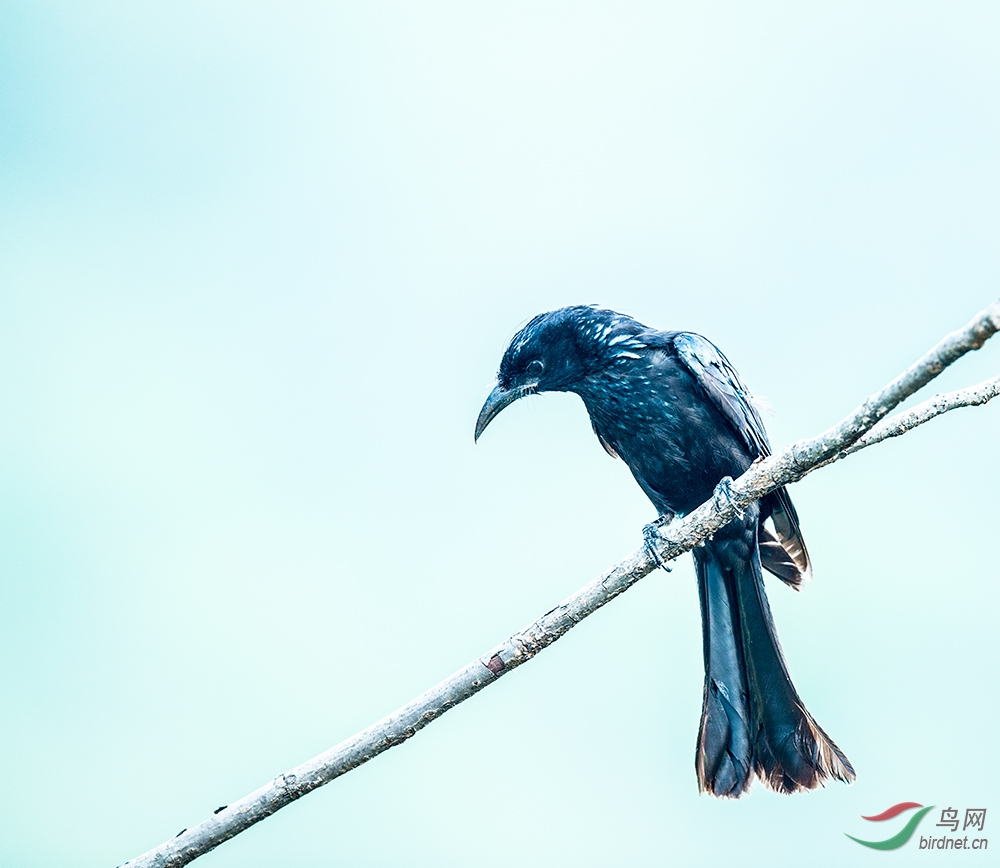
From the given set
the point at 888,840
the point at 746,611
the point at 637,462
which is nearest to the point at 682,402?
the point at 637,462

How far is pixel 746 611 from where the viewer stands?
7.92 ft

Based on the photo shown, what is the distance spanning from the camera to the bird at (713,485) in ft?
7.60

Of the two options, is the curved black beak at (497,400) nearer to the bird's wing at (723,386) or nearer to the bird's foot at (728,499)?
the bird's wing at (723,386)

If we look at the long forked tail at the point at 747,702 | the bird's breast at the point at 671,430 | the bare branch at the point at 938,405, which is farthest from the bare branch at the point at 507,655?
the long forked tail at the point at 747,702

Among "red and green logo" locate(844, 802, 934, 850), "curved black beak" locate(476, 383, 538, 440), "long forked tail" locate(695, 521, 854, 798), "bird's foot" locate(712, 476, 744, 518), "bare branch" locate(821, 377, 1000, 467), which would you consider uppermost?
"curved black beak" locate(476, 383, 538, 440)

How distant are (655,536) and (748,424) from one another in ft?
1.50

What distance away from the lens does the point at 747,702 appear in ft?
7.73

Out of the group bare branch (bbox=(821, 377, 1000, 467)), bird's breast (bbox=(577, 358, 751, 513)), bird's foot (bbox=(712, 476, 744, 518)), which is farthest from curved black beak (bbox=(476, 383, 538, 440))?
bare branch (bbox=(821, 377, 1000, 467))

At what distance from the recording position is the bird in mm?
2316

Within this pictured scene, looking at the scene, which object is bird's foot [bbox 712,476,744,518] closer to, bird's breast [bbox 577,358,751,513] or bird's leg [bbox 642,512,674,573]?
bird's leg [bbox 642,512,674,573]

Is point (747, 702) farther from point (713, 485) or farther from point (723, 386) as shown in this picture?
point (723, 386)

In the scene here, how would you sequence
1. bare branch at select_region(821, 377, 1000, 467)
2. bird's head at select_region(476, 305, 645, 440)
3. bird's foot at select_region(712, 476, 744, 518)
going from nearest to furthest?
bare branch at select_region(821, 377, 1000, 467), bird's foot at select_region(712, 476, 744, 518), bird's head at select_region(476, 305, 645, 440)

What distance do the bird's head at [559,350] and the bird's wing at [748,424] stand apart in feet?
0.61

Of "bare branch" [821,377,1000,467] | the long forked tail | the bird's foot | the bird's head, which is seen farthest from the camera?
the bird's head
